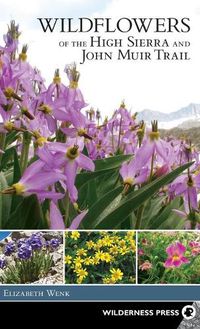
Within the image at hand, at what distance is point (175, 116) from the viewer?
1173mm

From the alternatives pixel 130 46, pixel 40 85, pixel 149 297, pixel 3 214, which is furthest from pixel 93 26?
pixel 149 297

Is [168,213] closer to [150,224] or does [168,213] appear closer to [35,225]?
[150,224]

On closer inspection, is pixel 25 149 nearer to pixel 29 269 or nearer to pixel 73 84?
pixel 73 84

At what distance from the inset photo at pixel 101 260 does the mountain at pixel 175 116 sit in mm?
280

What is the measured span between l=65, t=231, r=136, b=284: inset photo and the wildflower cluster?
45mm

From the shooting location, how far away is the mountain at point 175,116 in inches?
45.5

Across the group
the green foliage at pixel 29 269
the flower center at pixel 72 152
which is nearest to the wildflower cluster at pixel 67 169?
the flower center at pixel 72 152

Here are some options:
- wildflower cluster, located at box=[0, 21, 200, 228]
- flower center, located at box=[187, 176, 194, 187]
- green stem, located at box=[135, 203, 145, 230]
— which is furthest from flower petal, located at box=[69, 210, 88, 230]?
flower center, located at box=[187, 176, 194, 187]

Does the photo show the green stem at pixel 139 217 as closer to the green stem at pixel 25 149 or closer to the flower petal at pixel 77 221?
the flower petal at pixel 77 221

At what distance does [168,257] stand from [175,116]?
12.4 inches

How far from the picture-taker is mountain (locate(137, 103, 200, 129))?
1155 millimetres
